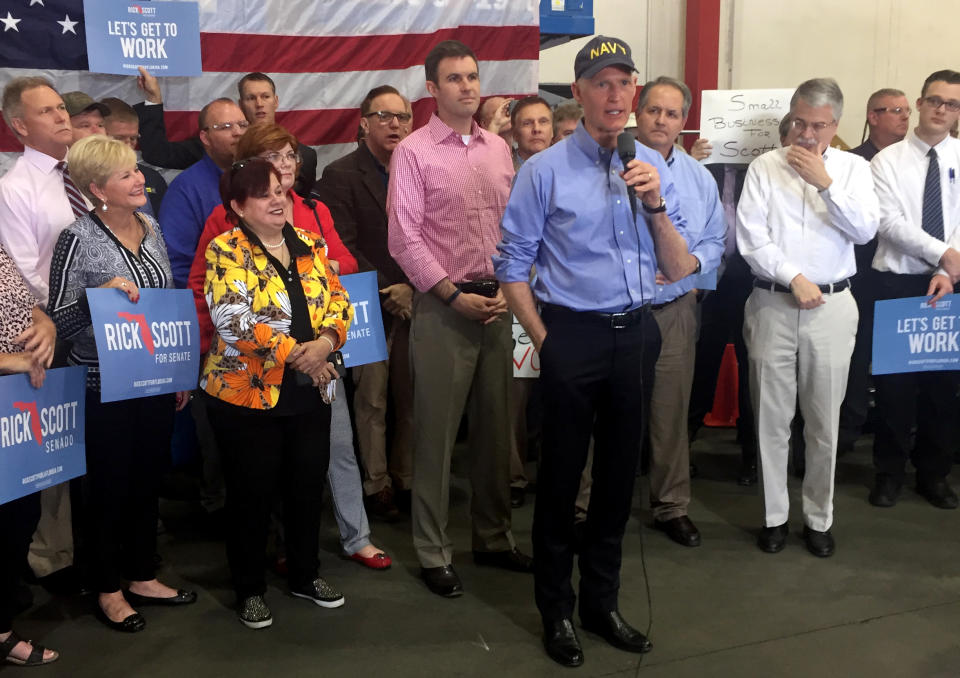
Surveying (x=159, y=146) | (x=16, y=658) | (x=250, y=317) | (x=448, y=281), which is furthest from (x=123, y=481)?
(x=159, y=146)

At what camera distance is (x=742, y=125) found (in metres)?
4.56

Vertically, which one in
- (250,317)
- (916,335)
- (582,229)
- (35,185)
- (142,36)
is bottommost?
(916,335)

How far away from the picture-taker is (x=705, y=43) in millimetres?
8516

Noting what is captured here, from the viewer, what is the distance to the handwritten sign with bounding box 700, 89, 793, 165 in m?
4.55

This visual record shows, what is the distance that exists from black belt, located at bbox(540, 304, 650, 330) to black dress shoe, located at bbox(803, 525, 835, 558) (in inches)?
62.3

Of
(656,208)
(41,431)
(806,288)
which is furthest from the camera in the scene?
(806,288)

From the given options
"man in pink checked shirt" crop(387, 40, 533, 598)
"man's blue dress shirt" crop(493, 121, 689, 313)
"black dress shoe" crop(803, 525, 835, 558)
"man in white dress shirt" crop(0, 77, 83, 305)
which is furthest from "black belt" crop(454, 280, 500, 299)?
"black dress shoe" crop(803, 525, 835, 558)

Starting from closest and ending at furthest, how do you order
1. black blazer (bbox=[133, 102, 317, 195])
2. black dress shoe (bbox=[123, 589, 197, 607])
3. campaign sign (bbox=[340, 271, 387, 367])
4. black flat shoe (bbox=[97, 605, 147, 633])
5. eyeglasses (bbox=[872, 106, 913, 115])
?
1. black flat shoe (bbox=[97, 605, 147, 633])
2. black dress shoe (bbox=[123, 589, 197, 607])
3. campaign sign (bbox=[340, 271, 387, 367])
4. black blazer (bbox=[133, 102, 317, 195])
5. eyeglasses (bbox=[872, 106, 913, 115])

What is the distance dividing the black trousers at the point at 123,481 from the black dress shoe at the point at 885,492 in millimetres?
3160

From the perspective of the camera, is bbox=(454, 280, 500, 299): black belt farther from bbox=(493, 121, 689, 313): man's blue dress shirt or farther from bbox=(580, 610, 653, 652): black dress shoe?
bbox=(580, 610, 653, 652): black dress shoe

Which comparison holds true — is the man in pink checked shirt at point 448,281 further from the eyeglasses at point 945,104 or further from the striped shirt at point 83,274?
the eyeglasses at point 945,104

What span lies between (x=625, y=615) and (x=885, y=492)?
179cm

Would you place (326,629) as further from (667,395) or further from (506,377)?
(667,395)

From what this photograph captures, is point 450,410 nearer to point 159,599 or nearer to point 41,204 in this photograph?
point 159,599
